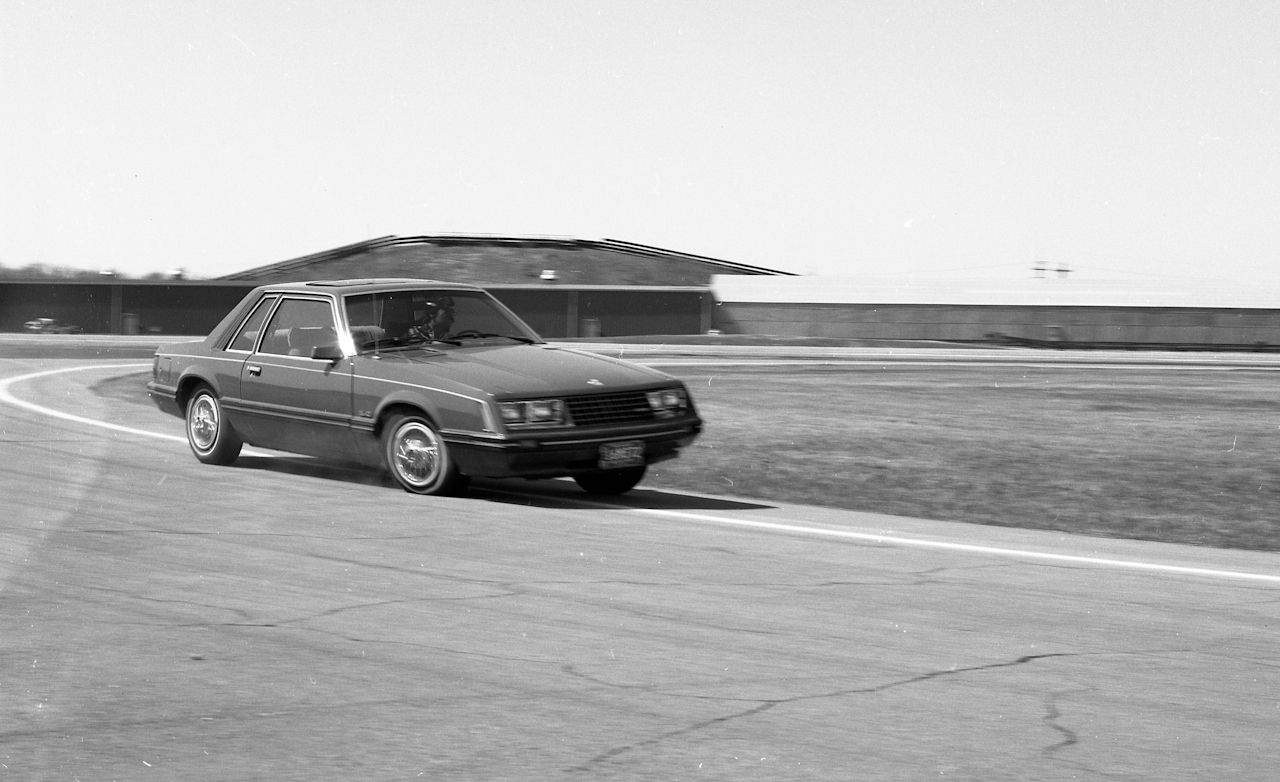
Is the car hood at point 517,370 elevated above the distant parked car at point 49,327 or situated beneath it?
elevated above

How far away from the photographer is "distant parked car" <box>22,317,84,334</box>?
199 feet

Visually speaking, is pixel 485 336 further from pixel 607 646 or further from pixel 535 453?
pixel 607 646

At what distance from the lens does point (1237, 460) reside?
13867mm

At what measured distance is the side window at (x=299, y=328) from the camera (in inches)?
452

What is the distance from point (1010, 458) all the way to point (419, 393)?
5.65 m

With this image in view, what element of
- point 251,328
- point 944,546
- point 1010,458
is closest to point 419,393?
point 251,328

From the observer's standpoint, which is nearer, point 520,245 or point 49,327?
point 49,327

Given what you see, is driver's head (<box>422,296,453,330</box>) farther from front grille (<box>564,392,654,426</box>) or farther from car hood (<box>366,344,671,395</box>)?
front grille (<box>564,392,654,426</box>)

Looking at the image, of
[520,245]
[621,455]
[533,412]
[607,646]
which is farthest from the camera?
[520,245]

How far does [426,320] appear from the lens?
11414mm

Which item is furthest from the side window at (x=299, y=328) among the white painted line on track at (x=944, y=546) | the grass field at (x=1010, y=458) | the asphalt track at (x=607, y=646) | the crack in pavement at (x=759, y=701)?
the crack in pavement at (x=759, y=701)

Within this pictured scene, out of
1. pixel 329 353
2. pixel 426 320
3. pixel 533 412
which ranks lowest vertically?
pixel 533 412

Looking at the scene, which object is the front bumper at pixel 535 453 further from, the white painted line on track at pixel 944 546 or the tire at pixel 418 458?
the white painted line on track at pixel 944 546

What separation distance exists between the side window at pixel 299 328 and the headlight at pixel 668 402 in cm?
237
